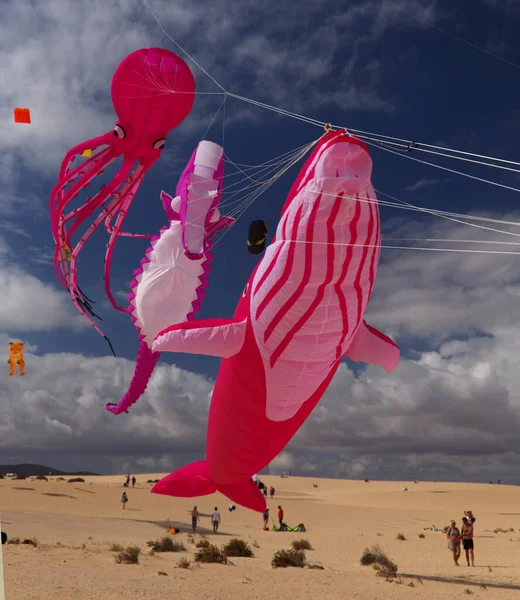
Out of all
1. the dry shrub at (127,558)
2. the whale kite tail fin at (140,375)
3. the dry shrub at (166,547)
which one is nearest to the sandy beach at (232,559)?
the dry shrub at (127,558)

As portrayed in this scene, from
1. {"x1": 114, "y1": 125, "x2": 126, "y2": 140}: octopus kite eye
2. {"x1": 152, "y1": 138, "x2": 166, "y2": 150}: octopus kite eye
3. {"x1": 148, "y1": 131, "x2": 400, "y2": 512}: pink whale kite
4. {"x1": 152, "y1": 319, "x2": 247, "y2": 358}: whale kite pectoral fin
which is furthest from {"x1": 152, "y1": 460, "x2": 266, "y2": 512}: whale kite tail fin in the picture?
{"x1": 114, "y1": 125, "x2": 126, "y2": 140}: octopus kite eye

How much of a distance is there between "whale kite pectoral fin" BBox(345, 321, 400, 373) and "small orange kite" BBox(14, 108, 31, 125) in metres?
4.28

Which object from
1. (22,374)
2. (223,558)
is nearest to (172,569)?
(223,558)

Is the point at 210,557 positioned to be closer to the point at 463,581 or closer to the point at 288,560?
the point at 288,560

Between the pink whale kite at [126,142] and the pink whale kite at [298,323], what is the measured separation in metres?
1.89

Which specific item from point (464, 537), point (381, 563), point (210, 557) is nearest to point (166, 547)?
point (210, 557)

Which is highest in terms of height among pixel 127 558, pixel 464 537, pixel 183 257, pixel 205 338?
pixel 183 257

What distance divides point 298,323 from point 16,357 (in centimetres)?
544

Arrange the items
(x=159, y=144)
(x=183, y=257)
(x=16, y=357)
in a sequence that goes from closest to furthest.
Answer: (x=159, y=144), (x=183, y=257), (x=16, y=357)

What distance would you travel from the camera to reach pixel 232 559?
557 inches

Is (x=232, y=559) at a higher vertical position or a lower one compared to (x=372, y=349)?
lower

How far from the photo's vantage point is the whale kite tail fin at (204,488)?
24.3 feet

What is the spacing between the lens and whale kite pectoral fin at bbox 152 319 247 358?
5.75 metres

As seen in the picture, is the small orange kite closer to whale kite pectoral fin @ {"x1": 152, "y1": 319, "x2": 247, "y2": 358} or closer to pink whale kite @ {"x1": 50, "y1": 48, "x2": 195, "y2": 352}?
pink whale kite @ {"x1": 50, "y1": 48, "x2": 195, "y2": 352}
